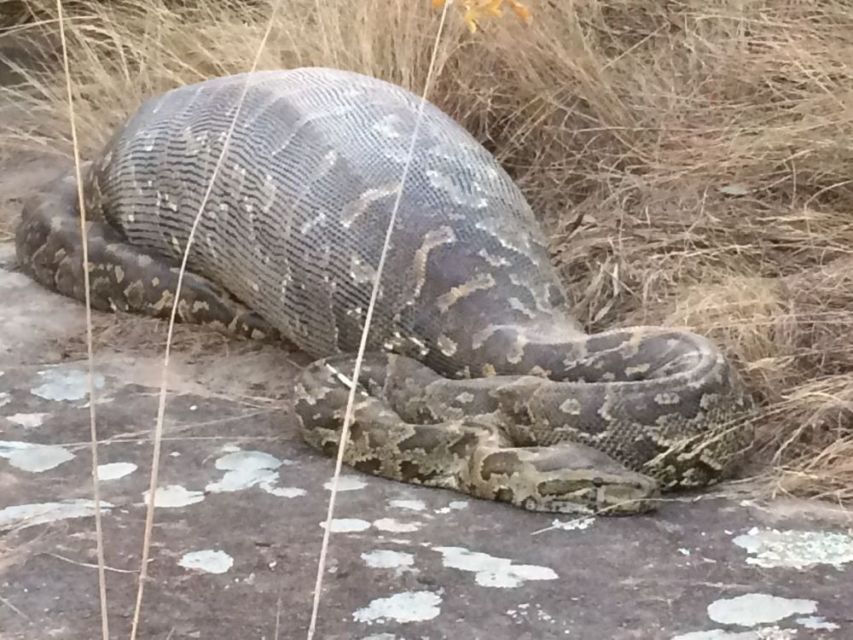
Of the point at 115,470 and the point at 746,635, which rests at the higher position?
the point at 746,635

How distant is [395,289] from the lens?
152 inches

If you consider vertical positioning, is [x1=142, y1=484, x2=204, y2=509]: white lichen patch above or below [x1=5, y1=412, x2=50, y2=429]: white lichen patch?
above

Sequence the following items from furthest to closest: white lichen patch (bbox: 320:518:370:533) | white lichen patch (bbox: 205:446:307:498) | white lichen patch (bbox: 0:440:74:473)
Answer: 1. white lichen patch (bbox: 0:440:74:473)
2. white lichen patch (bbox: 205:446:307:498)
3. white lichen patch (bbox: 320:518:370:533)

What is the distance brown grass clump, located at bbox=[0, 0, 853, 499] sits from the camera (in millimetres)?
3689

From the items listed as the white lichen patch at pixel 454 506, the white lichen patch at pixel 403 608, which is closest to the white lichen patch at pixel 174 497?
the white lichen patch at pixel 454 506

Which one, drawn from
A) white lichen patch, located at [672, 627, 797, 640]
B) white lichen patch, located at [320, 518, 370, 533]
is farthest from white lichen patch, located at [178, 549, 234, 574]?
white lichen patch, located at [672, 627, 797, 640]

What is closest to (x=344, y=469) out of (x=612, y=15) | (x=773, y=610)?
(x=773, y=610)

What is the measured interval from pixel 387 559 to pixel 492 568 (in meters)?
0.21

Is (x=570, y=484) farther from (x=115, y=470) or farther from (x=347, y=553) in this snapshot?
(x=115, y=470)

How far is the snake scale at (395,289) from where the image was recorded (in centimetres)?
319

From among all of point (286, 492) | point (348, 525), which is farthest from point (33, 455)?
point (348, 525)

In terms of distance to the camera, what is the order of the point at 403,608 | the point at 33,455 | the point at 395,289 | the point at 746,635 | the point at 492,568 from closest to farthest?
the point at 746,635 < the point at 403,608 < the point at 492,568 < the point at 33,455 < the point at 395,289

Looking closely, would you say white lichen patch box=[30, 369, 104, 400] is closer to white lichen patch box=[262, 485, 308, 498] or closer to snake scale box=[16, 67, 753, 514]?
snake scale box=[16, 67, 753, 514]

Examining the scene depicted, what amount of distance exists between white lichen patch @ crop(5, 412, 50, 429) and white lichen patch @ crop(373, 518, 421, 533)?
109cm
